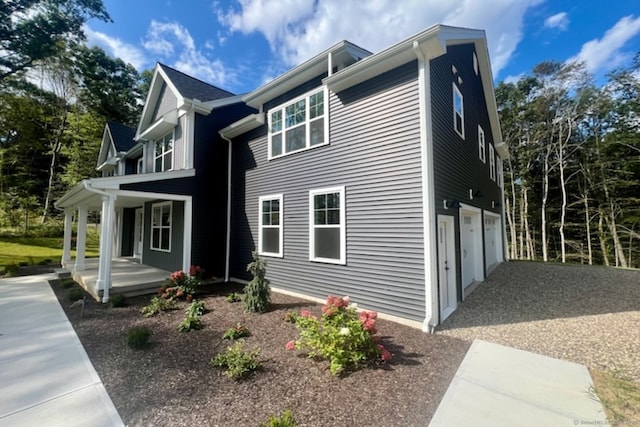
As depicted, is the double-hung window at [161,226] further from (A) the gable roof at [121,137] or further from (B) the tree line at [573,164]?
(B) the tree line at [573,164]

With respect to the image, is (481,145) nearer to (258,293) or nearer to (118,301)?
(258,293)

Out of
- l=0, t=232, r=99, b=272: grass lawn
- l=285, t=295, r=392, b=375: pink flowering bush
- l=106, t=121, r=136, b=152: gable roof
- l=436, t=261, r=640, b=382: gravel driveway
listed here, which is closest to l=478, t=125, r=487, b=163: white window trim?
l=436, t=261, r=640, b=382: gravel driveway

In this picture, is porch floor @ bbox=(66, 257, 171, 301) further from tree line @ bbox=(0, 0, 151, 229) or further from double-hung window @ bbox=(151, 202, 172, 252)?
tree line @ bbox=(0, 0, 151, 229)

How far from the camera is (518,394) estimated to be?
300 cm

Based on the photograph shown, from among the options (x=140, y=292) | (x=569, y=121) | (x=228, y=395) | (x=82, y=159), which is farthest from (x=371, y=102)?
(x=82, y=159)

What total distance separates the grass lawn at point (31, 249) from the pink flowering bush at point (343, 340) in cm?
1510

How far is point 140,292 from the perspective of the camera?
779 centimetres

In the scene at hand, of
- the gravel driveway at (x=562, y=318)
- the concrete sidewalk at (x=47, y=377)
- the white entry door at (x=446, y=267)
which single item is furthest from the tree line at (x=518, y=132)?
the concrete sidewalk at (x=47, y=377)

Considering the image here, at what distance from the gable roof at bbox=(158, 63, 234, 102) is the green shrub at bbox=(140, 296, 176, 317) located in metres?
7.00

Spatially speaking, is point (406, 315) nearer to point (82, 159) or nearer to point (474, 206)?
point (474, 206)

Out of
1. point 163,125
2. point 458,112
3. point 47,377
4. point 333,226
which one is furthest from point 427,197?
point 163,125

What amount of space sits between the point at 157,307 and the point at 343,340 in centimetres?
481

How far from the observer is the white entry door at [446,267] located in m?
5.29

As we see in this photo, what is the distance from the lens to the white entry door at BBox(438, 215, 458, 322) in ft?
17.3
